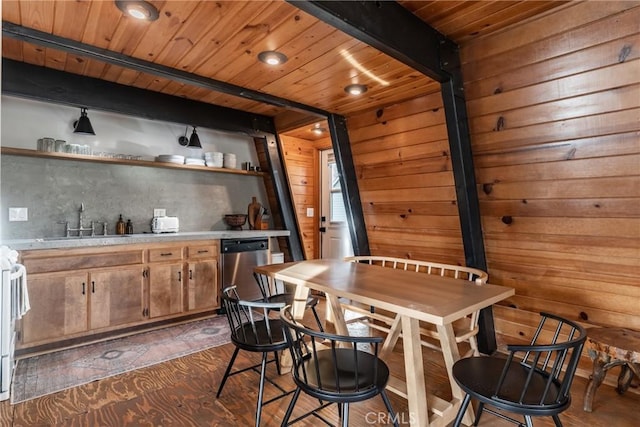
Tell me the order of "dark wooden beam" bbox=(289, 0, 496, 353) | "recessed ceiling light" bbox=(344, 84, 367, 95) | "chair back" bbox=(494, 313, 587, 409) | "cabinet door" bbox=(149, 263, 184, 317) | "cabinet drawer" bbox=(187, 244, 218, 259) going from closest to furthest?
"chair back" bbox=(494, 313, 587, 409) < "dark wooden beam" bbox=(289, 0, 496, 353) < "recessed ceiling light" bbox=(344, 84, 367, 95) < "cabinet door" bbox=(149, 263, 184, 317) < "cabinet drawer" bbox=(187, 244, 218, 259)

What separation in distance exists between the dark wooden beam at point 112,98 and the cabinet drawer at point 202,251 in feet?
4.24

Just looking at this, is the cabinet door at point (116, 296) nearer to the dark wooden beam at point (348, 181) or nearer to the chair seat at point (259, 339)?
the chair seat at point (259, 339)

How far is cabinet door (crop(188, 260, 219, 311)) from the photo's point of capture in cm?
360

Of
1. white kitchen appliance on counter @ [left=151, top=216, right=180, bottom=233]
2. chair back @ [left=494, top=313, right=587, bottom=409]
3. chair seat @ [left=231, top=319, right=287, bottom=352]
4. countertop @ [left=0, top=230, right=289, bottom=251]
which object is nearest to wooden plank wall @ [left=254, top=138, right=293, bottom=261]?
countertop @ [left=0, top=230, right=289, bottom=251]

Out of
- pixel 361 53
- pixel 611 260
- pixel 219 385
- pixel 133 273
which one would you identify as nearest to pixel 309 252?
pixel 133 273

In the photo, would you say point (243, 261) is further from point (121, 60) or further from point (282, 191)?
point (121, 60)

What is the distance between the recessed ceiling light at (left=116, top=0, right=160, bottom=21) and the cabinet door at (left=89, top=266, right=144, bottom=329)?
7.02ft

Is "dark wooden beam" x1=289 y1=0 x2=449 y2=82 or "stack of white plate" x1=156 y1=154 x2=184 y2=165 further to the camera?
"stack of white plate" x1=156 y1=154 x2=184 y2=165

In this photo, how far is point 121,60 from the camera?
8.12 ft

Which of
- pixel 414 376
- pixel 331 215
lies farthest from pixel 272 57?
pixel 331 215

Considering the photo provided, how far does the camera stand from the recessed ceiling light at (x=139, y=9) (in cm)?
192

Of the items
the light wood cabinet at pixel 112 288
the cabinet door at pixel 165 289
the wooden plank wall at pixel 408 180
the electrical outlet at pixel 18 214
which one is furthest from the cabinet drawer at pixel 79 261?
the wooden plank wall at pixel 408 180

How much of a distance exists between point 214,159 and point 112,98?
50.5 inches

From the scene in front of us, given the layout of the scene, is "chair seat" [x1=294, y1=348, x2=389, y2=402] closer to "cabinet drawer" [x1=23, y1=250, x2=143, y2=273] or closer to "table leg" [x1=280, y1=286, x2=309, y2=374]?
"table leg" [x1=280, y1=286, x2=309, y2=374]
